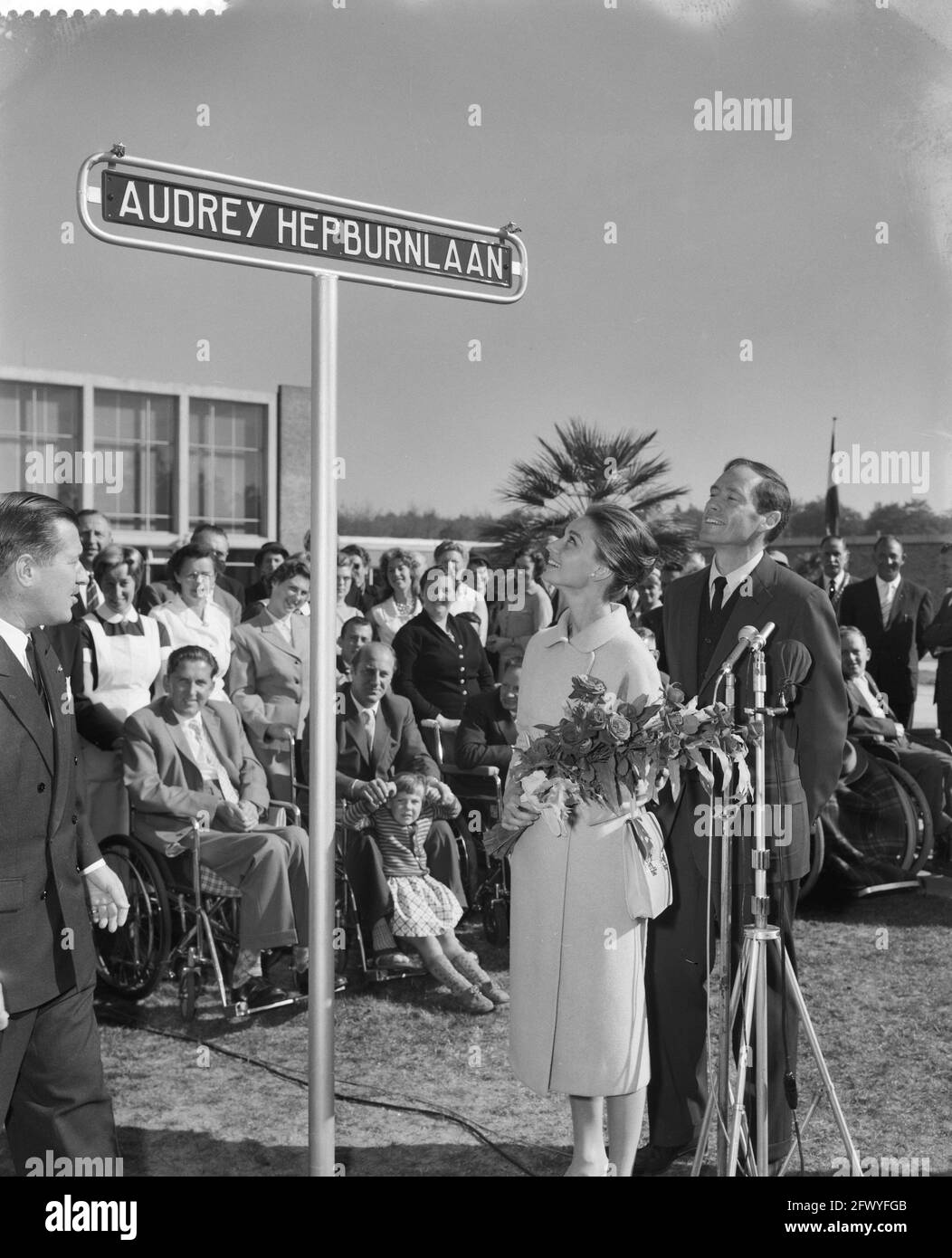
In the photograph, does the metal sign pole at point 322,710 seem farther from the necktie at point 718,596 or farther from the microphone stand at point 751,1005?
the necktie at point 718,596

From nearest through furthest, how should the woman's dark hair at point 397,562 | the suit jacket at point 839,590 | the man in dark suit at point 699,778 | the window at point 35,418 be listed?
the man in dark suit at point 699,778 → the woman's dark hair at point 397,562 → the suit jacket at point 839,590 → the window at point 35,418

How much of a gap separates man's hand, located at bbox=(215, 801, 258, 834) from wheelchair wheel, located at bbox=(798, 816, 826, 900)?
9.15 feet

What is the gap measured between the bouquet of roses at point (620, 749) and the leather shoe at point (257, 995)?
256 cm

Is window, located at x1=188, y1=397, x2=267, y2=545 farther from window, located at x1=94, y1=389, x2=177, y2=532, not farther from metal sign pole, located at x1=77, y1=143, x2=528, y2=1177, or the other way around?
metal sign pole, located at x1=77, y1=143, x2=528, y2=1177

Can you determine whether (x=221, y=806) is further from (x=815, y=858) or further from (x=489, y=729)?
(x=815, y=858)

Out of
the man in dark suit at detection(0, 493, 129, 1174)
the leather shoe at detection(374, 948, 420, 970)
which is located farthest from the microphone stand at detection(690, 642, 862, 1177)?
the leather shoe at detection(374, 948, 420, 970)

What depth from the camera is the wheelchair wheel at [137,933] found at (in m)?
5.23

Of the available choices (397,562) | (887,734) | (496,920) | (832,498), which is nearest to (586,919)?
(496,920)

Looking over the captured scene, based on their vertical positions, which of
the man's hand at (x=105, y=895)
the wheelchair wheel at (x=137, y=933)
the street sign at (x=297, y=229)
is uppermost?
the street sign at (x=297, y=229)

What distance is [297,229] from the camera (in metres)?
2.79

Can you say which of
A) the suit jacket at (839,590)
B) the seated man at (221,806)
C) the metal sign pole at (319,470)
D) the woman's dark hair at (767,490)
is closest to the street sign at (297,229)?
the metal sign pole at (319,470)

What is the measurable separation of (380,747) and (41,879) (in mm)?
3052

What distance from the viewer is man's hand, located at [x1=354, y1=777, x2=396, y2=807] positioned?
18.7 feet

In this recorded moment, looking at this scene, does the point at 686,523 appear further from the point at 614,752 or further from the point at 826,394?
the point at 614,752
